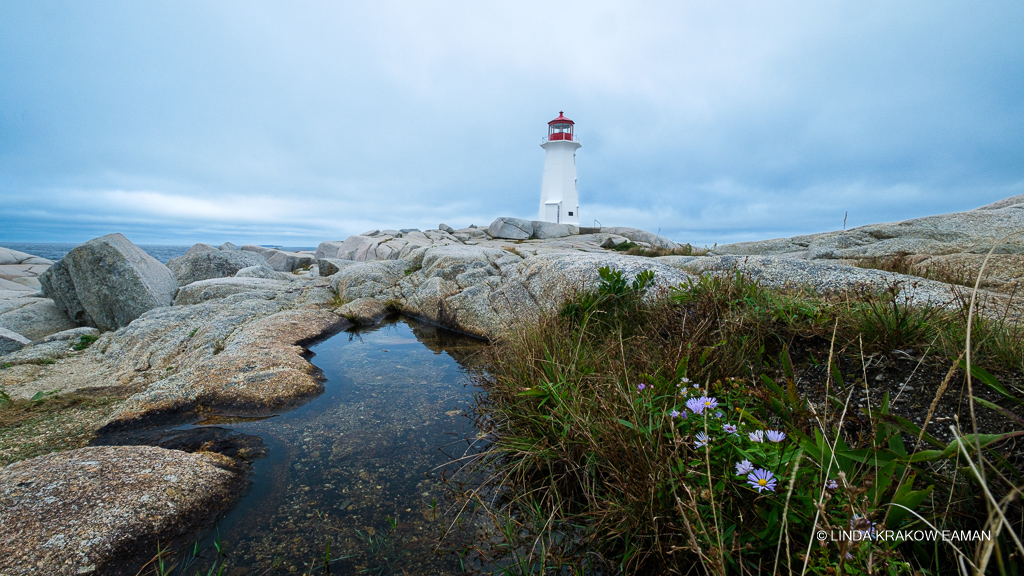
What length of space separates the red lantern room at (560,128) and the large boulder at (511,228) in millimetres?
9350

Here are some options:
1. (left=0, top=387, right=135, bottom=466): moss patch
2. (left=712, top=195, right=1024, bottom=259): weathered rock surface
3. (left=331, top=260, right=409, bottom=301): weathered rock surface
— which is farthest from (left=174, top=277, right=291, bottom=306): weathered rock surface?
(left=712, top=195, right=1024, bottom=259): weathered rock surface

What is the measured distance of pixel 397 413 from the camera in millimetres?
4500

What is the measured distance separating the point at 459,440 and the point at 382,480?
2.61 ft

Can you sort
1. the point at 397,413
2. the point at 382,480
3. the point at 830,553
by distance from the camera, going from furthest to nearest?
the point at 397,413 → the point at 382,480 → the point at 830,553

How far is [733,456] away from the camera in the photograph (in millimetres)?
1851

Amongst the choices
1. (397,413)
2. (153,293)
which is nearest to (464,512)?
(397,413)

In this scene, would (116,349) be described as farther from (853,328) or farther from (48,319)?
(853,328)

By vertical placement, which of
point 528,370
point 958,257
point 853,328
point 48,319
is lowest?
point 48,319

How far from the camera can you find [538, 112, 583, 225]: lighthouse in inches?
1324

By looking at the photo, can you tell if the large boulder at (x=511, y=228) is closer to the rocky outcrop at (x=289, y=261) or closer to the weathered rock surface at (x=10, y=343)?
the rocky outcrop at (x=289, y=261)

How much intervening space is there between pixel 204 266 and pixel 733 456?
16653 mm

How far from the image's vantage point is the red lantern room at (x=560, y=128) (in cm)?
3372

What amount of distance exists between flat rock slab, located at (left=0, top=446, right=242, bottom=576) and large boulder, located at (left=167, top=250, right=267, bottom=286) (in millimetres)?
12820

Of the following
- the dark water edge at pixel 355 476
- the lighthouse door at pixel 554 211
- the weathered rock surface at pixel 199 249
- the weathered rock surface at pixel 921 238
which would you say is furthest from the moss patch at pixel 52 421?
the lighthouse door at pixel 554 211
